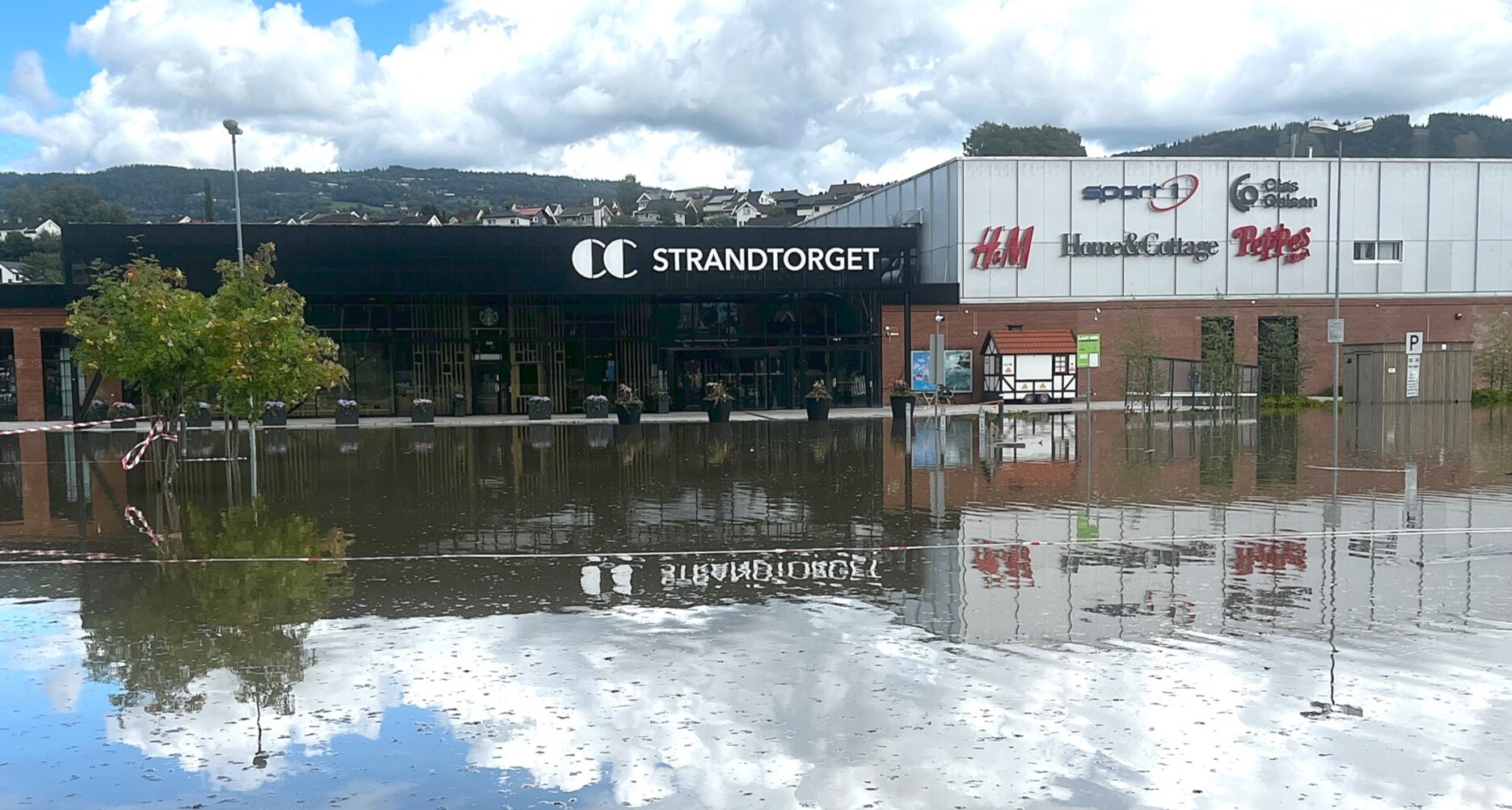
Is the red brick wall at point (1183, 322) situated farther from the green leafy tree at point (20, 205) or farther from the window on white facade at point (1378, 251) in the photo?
the green leafy tree at point (20, 205)

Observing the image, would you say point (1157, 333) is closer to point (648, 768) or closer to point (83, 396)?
point (83, 396)

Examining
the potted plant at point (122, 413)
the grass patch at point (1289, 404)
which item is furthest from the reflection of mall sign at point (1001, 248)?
the potted plant at point (122, 413)

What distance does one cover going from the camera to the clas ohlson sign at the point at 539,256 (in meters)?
39.3

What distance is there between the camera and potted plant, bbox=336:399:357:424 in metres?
38.3

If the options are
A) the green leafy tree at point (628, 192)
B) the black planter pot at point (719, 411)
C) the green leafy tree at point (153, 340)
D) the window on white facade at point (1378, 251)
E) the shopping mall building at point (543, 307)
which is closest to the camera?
the green leafy tree at point (153, 340)

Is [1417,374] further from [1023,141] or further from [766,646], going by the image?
[1023,141]

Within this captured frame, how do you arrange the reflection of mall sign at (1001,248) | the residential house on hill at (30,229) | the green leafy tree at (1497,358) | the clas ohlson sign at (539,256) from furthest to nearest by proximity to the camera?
the residential house on hill at (30,229) < the reflection of mall sign at (1001,248) < the green leafy tree at (1497,358) < the clas ohlson sign at (539,256)

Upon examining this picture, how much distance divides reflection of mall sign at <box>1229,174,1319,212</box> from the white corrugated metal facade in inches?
3.4

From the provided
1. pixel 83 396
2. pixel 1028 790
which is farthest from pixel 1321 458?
pixel 83 396

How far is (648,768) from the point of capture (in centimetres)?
726

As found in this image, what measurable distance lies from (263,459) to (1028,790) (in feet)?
77.1

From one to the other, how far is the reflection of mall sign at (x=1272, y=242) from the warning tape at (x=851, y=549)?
34.6 metres

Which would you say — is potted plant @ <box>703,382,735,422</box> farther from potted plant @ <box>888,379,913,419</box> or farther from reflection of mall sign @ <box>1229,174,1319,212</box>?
reflection of mall sign @ <box>1229,174,1319,212</box>

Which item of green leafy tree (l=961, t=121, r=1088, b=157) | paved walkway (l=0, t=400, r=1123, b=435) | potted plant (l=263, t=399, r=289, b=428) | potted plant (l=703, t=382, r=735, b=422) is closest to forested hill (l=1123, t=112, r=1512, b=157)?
green leafy tree (l=961, t=121, r=1088, b=157)
